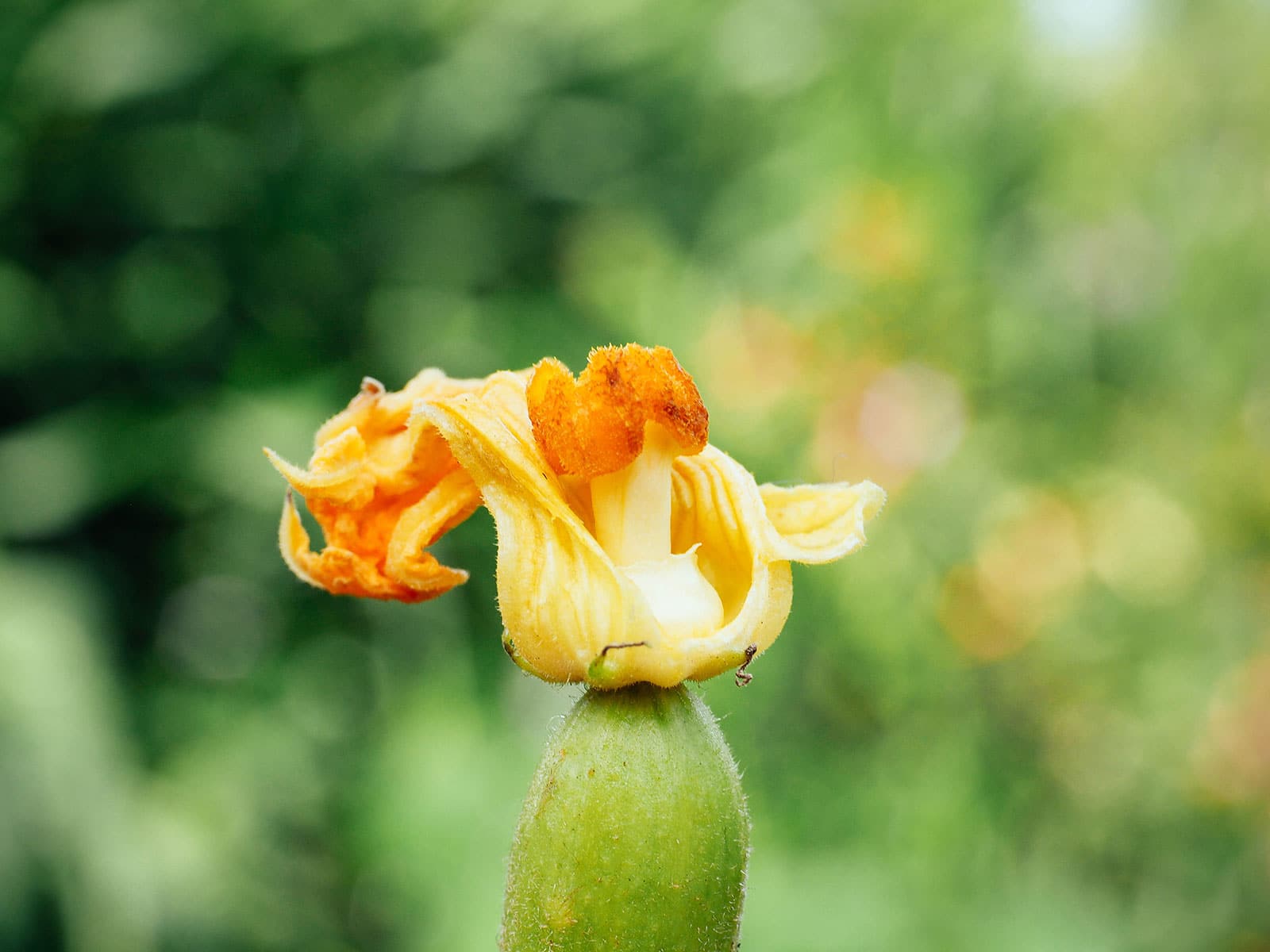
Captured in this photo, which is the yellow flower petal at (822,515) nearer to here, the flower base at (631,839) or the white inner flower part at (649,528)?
the white inner flower part at (649,528)

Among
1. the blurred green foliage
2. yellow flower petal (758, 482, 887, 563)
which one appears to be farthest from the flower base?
the blurred green foliage

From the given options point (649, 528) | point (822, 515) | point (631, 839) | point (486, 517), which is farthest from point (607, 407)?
point (486, 517)

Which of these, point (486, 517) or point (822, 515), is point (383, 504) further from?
point (486, 517)

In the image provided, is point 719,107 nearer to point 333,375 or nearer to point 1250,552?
point 333,375

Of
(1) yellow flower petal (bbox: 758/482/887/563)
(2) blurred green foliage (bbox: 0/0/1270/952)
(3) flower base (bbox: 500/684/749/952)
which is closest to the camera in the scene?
(3) flower base (bbox: 500/684/749/952)

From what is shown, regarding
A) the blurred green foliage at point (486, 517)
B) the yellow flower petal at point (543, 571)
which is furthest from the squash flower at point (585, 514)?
the blurred green foliage at point (486, 517)

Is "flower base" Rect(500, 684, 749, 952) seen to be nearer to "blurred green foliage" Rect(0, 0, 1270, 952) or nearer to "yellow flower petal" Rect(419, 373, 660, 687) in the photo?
"yellow flower petal" Rect(419, 373, 660, 687)
